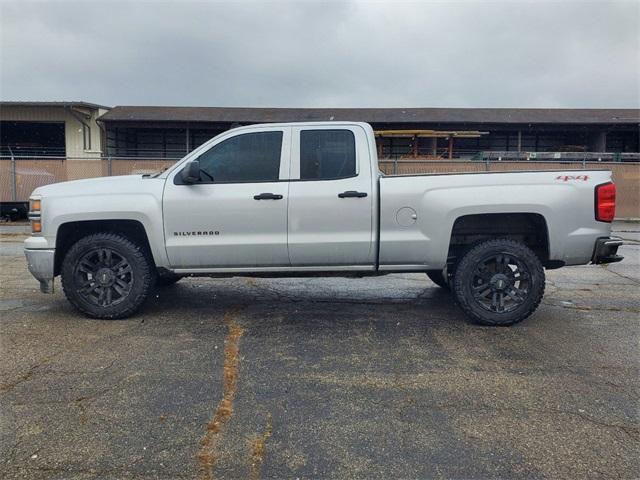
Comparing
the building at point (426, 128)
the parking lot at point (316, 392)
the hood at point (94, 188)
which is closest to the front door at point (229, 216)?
the hood at point (94, 188)

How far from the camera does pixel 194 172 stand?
5.04 metres

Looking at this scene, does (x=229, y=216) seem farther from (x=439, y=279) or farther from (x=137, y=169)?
(x=137, y=169)

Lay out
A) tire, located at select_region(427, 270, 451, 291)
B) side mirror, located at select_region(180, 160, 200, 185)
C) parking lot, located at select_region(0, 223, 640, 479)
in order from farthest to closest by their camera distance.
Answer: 1. tire, located at select_region(427, 270, 451, 291)
2. side mirror, located at select_region(180, 160, 200, 185)
3. parking lot, located at select_region(0, 223, 640, 479)

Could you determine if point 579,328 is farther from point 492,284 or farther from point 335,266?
point 335,266

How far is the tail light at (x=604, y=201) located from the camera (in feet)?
16.7

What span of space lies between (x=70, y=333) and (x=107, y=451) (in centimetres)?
242

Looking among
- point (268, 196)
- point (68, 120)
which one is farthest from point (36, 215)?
point (68, 120)

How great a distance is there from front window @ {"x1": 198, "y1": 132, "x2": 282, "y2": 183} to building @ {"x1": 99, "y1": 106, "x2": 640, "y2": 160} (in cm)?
2037

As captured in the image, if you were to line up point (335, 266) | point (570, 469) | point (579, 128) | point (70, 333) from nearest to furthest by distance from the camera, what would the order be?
1. point (570, 469)
2. point (70, 333)
3. point (335, 266)
4. point (579, 128)

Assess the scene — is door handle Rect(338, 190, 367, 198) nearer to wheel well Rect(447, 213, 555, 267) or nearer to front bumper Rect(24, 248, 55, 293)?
wheel well Rect(447, 213, 555, 267)

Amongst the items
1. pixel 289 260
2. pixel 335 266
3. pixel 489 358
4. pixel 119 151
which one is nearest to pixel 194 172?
pixel 289 260

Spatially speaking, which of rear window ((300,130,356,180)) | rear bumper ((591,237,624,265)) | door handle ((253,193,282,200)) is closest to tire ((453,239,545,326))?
rear bumper ((591,237,624,265))

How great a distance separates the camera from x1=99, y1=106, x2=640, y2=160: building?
26875 mm

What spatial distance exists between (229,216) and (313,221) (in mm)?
815
